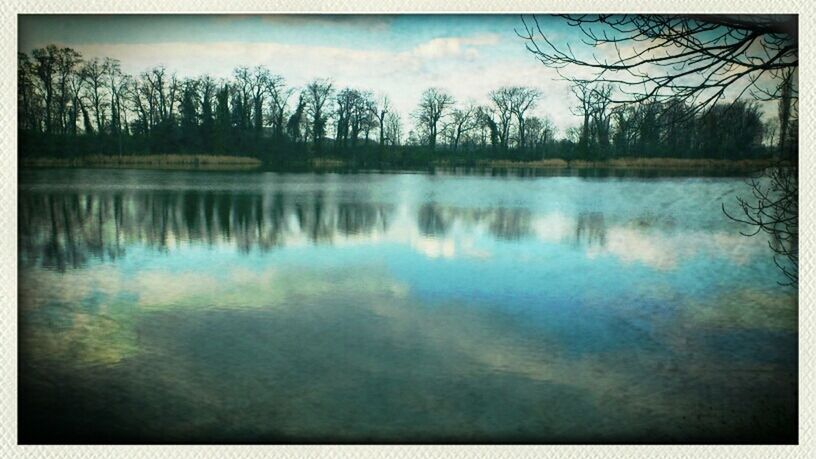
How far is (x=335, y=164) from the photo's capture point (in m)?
5.84

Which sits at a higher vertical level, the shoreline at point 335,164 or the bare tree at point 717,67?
the bare tree at point 717,67

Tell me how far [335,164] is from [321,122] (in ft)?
1.94

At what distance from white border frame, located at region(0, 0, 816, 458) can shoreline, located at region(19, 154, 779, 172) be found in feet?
3.03

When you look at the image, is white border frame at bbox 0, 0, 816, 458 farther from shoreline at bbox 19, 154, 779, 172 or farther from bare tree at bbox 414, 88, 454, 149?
bare tree at bbox 414, 88, 454, 149

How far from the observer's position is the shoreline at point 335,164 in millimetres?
4793

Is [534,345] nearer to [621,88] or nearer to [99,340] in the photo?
[621,88]

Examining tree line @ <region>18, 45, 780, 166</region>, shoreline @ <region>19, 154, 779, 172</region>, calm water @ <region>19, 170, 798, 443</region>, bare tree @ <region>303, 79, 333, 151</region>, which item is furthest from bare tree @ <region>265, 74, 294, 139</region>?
calm water @ <region>19, 170, 798, 443</region>

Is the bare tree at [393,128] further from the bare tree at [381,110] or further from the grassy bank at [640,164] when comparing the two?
the grassy bank at [640,164]

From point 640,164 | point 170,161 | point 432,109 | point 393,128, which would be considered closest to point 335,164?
point 393,128

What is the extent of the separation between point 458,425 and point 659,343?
1571mm

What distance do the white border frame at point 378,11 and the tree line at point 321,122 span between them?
0.29m

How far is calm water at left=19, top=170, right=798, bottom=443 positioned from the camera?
3.42 m

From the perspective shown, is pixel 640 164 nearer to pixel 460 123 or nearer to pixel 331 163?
pixel 460 123

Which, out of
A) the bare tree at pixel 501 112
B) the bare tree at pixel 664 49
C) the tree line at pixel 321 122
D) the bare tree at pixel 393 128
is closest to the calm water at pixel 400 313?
the tree line at pixel 321 122
